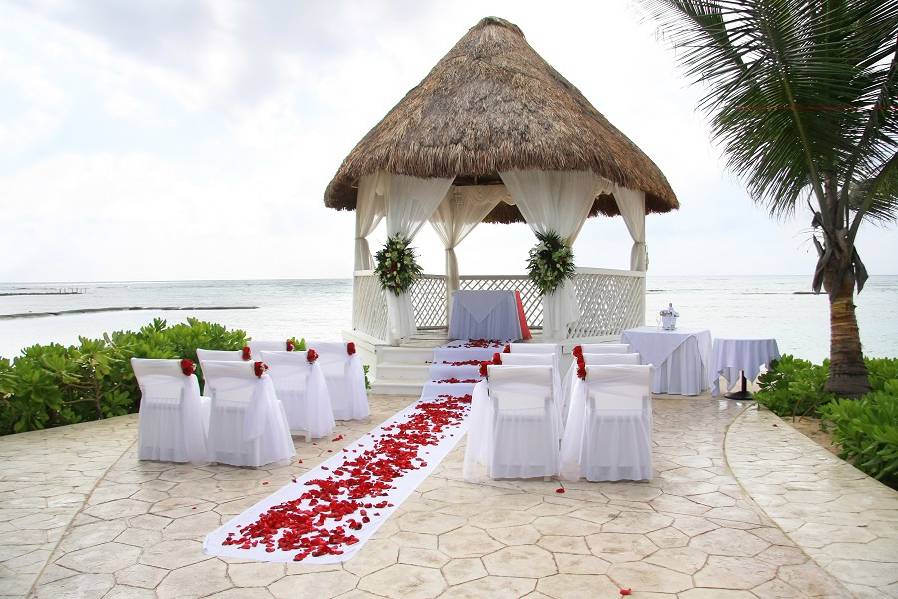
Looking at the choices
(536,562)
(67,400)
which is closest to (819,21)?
(536,562)

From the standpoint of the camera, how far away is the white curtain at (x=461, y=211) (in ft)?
37.6

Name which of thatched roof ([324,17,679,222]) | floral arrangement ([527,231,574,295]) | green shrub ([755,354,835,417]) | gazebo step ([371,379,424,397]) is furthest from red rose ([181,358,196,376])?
green shrub ([755,354,835,417])

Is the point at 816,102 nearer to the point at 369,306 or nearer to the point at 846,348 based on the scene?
the point at 846,348

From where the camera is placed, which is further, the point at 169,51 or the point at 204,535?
the point at 169,51

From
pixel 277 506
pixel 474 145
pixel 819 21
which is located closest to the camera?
pixel 277 506

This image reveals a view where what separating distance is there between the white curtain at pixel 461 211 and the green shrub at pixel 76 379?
535 centimetres

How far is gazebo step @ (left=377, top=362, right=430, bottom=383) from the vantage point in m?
8.08

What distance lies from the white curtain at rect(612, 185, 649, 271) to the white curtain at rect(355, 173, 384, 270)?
135 inches

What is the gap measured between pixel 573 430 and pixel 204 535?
239cm

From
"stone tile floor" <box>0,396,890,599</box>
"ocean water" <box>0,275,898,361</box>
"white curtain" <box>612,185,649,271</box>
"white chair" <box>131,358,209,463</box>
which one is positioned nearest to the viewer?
"stone tile floor" <box>0,396,890,599</box>

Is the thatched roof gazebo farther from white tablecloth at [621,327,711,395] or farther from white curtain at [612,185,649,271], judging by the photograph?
white tablecloth at [621,327,711,395]

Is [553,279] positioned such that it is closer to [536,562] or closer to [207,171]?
[536,562]

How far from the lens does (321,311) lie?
28.0 meters

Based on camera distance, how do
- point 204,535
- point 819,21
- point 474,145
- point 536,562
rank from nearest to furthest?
1. point 536,562
2. point 204,535
3. point 819,21
4. point 474,145
